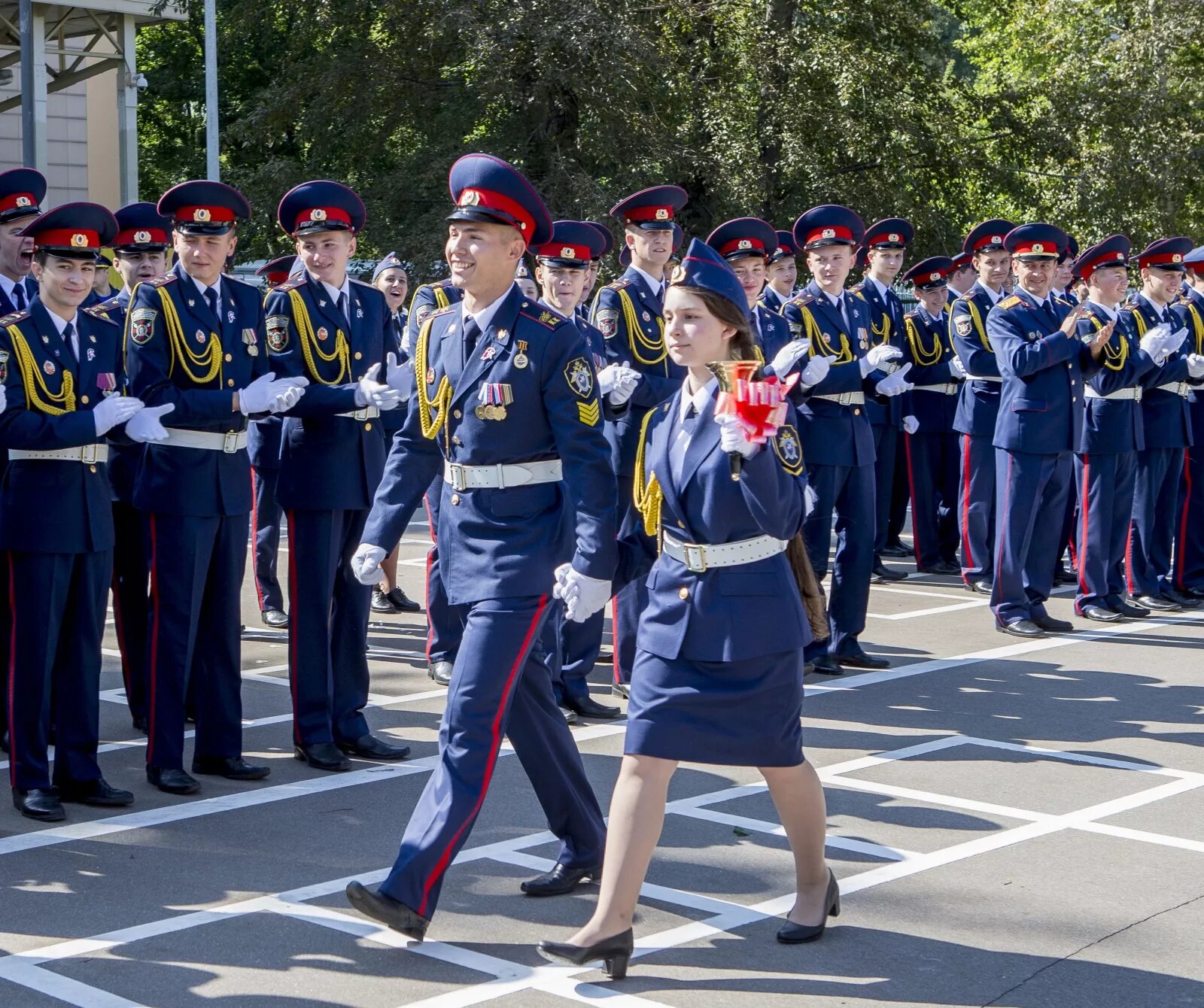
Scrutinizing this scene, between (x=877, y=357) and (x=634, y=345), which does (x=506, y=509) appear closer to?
(x=634, y=345)

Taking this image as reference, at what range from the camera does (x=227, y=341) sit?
673 cm

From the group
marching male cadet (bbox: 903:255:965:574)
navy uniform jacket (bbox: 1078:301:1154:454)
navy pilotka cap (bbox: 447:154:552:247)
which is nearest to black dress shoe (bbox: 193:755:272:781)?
navy pilotka cap (bbox: 447:154:552:247)

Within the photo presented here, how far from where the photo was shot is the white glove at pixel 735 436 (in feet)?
14.9

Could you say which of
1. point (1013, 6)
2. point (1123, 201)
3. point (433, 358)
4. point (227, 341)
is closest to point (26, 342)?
point (227, 341)

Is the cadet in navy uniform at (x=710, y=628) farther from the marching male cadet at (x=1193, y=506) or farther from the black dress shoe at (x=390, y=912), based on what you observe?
the marching male cadet at (x=1193, y=506)

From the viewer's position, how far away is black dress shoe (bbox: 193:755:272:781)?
6820mm

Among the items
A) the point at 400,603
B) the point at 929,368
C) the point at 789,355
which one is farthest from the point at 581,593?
the point at 929,368

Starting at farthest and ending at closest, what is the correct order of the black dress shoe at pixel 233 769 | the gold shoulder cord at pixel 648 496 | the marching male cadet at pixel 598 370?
the marching male cadet at pixel 598 370, the black dress shoe at pixel 233 769, the gold shoulder cord at pixel 648 496

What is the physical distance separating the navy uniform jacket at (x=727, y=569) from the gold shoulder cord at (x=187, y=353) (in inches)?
97.9

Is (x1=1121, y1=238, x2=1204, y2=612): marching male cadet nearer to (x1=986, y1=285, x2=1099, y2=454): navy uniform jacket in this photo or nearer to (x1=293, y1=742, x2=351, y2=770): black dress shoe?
(x1=986, y1=285, x2=1099, y2=454): navy uniform jacket

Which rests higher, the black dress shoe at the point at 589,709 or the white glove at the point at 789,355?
the white glove at the point at 789,355

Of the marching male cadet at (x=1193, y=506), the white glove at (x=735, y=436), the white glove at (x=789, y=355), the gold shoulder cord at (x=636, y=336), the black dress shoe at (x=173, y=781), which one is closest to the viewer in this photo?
the white glove at (x=735, y=436)

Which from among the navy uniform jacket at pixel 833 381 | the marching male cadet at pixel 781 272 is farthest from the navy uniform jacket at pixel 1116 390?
the navy uniform jacket at pixel 833 381

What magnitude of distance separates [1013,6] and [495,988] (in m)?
26.3
